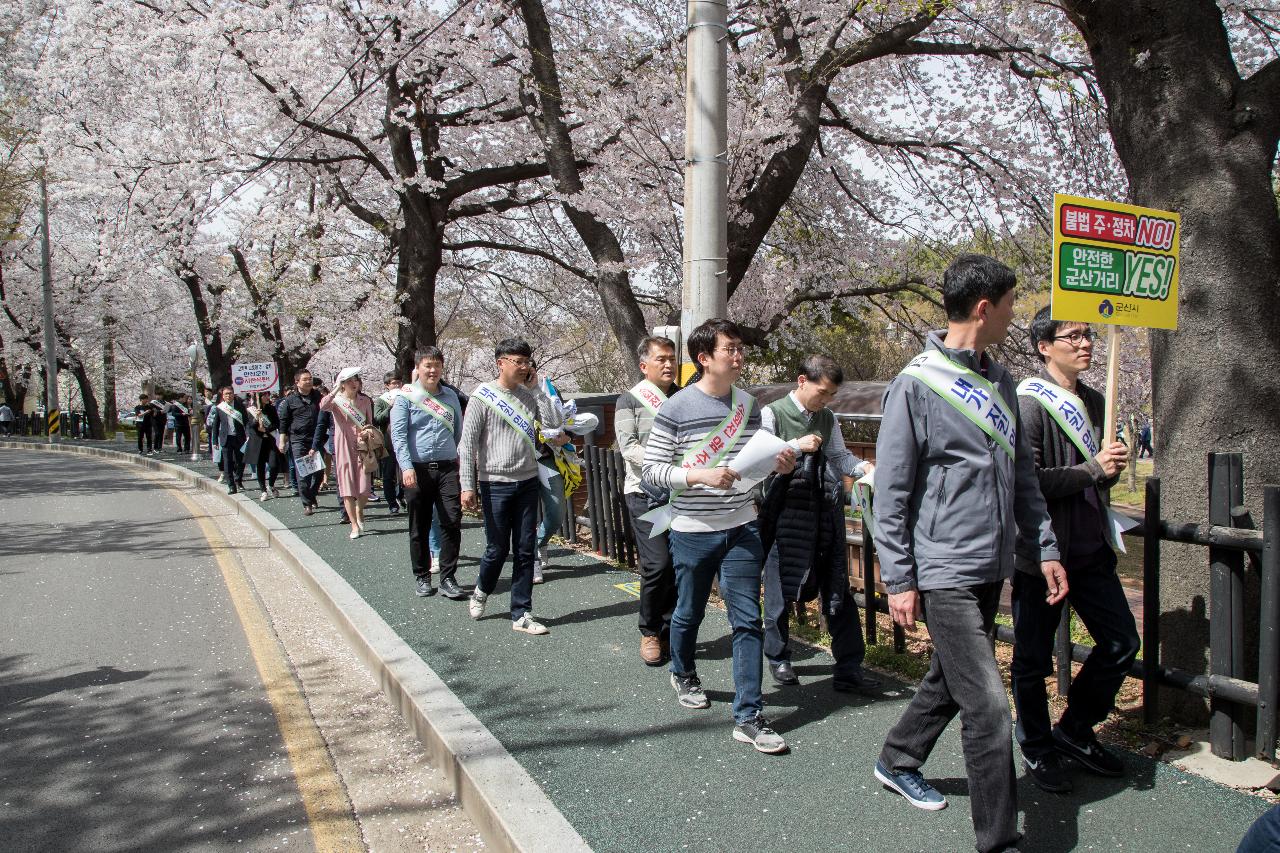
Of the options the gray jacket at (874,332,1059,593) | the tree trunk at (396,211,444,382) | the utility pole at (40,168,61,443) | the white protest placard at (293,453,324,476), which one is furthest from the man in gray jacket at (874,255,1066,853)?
the utility pole at (40,168,61,443)

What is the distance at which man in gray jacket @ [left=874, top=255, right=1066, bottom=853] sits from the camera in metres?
3.13

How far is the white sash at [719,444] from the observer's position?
4.25 m

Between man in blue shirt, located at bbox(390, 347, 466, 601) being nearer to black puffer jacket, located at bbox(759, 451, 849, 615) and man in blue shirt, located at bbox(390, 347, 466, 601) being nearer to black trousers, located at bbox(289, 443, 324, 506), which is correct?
black puffer jacket, located at bbox(759, 451, 849, 615)

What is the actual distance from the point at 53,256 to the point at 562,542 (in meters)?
36.2

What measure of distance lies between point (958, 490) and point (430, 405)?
502 cm

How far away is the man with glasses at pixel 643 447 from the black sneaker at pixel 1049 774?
2.12 meters

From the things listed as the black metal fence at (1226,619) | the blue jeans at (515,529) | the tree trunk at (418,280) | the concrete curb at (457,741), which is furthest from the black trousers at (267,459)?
the black metal fence at (1226,619)

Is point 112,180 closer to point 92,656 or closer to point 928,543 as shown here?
point 92,656

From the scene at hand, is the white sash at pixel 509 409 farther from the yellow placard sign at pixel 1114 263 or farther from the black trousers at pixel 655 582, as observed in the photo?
the yellow placard sign at pixel 1114 263

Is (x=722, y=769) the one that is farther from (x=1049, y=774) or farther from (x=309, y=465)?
(x=309, y=465)

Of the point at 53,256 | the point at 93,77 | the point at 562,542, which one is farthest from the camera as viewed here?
the point at 53,256

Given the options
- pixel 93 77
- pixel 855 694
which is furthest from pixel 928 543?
pixel 93 77

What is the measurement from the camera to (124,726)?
16.0 ft

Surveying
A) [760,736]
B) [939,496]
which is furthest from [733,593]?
[939,496]
